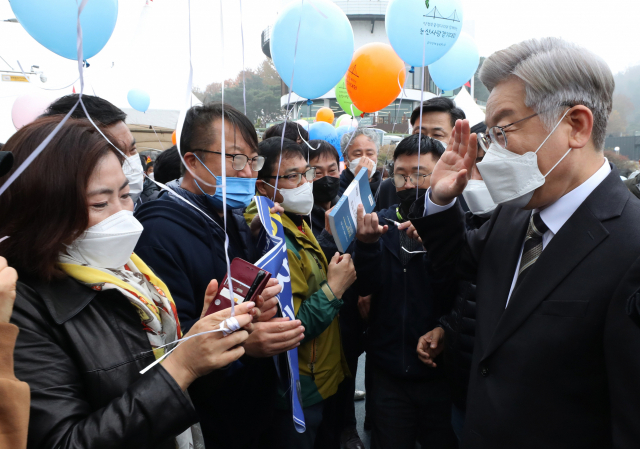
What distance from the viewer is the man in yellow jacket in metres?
2.08

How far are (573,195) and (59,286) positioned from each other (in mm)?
1531

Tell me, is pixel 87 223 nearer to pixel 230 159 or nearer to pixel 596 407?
pixel 230 159

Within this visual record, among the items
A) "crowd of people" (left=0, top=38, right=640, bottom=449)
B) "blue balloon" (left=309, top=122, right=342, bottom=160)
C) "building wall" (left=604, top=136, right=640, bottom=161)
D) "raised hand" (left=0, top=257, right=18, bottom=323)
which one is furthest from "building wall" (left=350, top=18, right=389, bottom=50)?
"raised hand" (left=0, top=257, right=18, bottom=323)

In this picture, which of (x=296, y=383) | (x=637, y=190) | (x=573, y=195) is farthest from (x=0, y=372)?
(x=637, y=190)

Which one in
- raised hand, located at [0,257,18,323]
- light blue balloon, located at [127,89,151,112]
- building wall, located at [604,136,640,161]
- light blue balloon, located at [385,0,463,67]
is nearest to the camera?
raised hand, located at [0,257,18,323]

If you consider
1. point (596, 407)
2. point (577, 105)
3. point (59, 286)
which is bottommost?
point (596, 407)

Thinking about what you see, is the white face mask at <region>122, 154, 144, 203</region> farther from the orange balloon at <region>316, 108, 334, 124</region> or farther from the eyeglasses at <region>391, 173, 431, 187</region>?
the orange balloon at <region>316, 108, 334, 124</region>

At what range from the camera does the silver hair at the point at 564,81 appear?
4.19 ft

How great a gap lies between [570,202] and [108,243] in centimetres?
143

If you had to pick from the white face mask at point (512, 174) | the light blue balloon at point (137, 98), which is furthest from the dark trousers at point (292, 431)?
the light blue balloon at point (137, 98)

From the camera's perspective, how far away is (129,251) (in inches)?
51.9

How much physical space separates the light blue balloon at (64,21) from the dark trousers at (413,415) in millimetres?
2681

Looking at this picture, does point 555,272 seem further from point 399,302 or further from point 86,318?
point 86,318

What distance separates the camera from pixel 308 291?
7.29 ft
